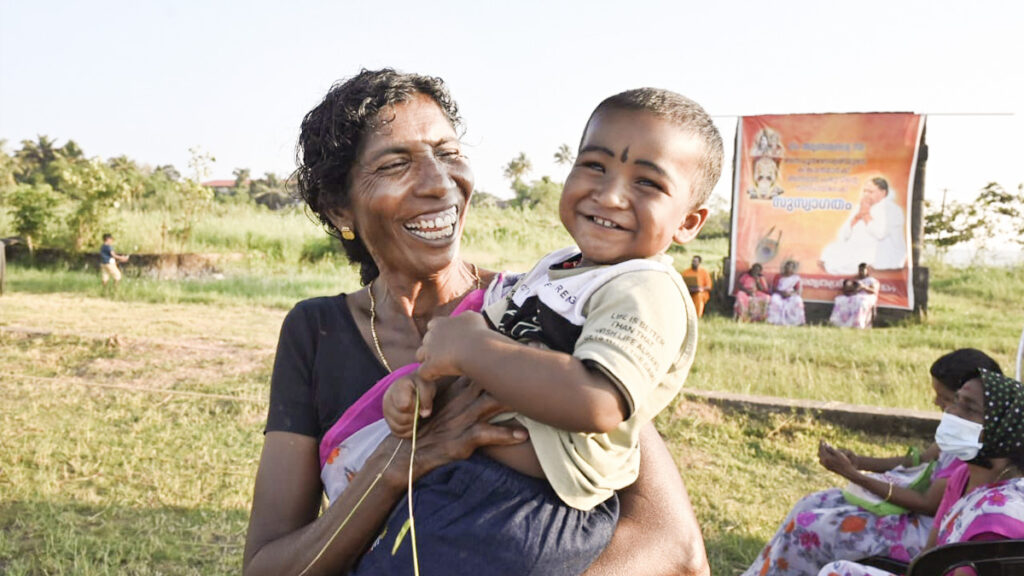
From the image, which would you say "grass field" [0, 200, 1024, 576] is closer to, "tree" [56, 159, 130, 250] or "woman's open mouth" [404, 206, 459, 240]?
"woman's open mouth" [404, 206, 459, 240]

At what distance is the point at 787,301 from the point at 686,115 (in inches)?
489

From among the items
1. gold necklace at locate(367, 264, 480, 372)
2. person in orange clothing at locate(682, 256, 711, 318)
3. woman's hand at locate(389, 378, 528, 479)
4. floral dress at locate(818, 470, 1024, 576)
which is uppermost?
gold necklace at locate(367, 264, 480, 372)

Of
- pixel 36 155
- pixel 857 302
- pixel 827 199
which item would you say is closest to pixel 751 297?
pixel 857 302

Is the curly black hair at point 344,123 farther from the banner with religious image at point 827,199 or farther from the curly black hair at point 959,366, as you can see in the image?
the banner with religious image at point 827,199

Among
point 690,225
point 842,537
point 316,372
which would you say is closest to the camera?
point 690,225

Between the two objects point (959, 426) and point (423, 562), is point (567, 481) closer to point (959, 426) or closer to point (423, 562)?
point (423, 562)

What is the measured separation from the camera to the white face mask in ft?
10.3

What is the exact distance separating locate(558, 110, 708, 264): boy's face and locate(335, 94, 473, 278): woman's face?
0.53 metres

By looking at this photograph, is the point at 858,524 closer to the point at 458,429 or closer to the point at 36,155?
the point at 458,429

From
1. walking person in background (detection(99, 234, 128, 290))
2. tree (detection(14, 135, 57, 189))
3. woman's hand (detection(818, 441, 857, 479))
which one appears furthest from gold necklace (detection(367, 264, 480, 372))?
tree (detection(14, 135, 57, 189))

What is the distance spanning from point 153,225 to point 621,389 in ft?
65.8

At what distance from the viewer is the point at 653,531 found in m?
1.71

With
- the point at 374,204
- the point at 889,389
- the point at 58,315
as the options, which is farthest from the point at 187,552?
the point at 58,315

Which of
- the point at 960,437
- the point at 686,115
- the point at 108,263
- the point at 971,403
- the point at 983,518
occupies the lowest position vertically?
the point at 108,263
